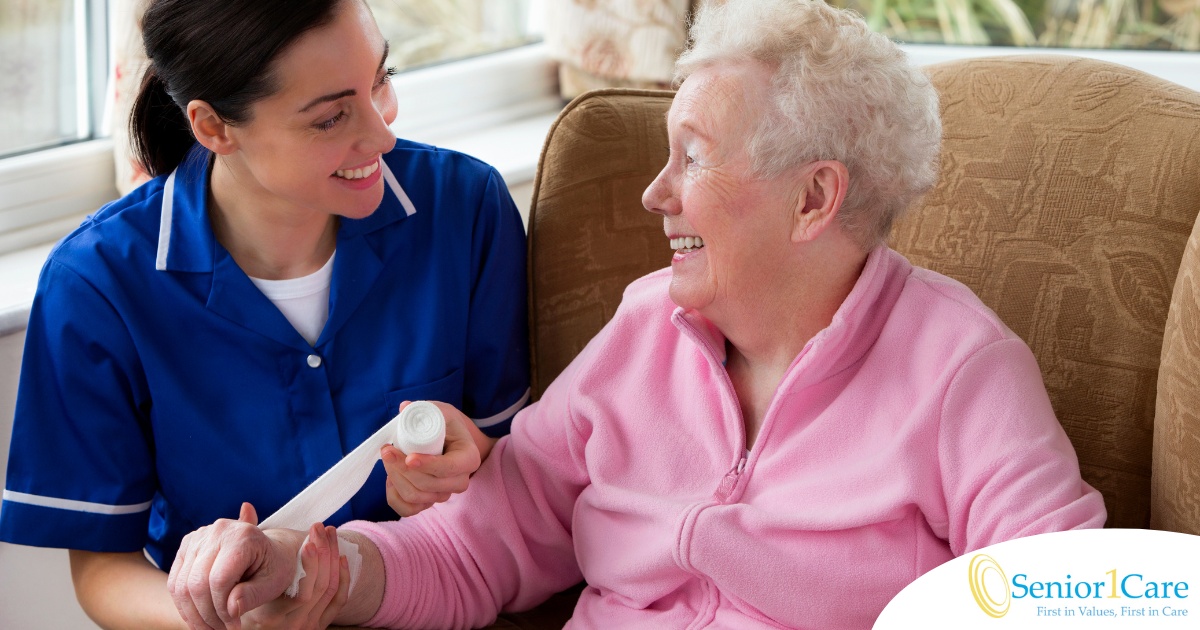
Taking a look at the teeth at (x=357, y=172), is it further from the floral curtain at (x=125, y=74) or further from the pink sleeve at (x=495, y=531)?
the floral curtain at (x=125, y=74)

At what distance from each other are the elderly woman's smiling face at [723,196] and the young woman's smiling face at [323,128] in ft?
1.24

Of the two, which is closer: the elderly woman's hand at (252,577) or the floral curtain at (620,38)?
the elderly woman's hand at (252,577)

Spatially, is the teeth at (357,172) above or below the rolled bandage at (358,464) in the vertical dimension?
above

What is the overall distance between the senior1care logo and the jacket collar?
2.99 ft

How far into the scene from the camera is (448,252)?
1569 mm

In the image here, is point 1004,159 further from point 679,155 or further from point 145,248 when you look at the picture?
point 145,248

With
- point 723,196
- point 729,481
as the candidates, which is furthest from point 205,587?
point 723,196

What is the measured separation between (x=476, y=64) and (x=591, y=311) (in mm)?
1381

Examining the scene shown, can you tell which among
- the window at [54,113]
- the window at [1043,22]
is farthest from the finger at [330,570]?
the window at [1043,22]

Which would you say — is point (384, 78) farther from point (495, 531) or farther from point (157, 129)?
point (495, 531)

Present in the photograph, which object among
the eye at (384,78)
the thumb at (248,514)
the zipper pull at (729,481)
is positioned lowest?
the thumb at (248,514)

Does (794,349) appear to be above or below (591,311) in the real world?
above

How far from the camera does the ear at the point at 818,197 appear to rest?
1261 mm

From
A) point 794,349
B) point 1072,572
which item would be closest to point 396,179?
point 794,349
